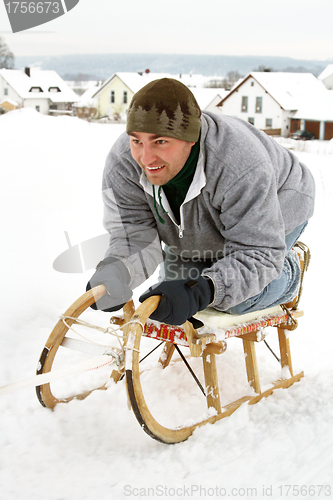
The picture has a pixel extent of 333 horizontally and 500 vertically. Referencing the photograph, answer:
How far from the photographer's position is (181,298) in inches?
59.0

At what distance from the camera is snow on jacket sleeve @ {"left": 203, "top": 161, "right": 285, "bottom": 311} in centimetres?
159

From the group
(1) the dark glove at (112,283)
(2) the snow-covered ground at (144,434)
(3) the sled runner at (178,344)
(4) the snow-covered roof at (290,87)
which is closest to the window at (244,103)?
(4) the snow-covered roof at (290,87)

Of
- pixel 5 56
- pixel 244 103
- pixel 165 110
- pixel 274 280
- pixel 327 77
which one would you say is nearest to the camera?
pixel 165 110

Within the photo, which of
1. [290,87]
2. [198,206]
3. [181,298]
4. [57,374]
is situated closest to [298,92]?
[290,87]

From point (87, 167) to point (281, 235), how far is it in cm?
418

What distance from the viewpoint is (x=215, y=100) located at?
13.7m

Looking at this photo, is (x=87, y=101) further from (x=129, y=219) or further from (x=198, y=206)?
(x=198, y=206)

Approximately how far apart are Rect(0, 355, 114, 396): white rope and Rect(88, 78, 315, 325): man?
Answer: 0.73ft

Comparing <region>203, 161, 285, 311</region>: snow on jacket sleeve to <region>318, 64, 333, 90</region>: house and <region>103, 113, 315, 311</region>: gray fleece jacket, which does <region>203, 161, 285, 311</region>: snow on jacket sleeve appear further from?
<region>318, 64, 333, 90</region>: house

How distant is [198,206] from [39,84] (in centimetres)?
1572

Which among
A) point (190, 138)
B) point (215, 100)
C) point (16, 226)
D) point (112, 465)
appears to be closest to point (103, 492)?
point (112, 465)

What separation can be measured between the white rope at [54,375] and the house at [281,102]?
30.2 feet

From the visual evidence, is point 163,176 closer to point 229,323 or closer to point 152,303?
point 152,303

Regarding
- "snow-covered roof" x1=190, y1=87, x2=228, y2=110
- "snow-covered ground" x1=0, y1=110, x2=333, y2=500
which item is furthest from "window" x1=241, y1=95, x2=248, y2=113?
"snow-covered ground" x1=0, y1=110, x2=333, y2=500
